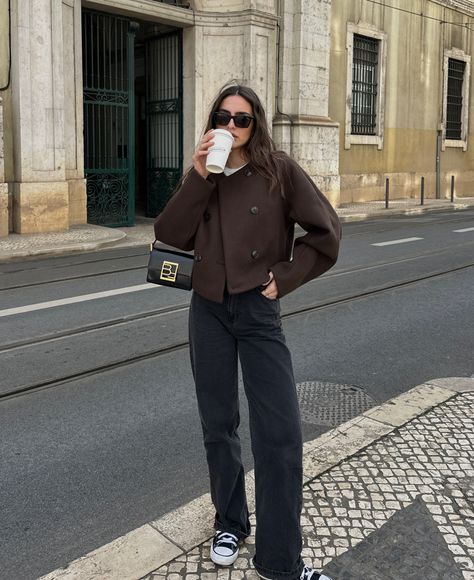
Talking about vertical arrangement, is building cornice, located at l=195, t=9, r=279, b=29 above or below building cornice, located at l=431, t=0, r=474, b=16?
below

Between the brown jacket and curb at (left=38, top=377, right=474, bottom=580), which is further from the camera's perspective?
curb at (left=38, top=377, right=474, bottom=580)

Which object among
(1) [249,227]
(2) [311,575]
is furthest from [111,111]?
(2) [311,575]

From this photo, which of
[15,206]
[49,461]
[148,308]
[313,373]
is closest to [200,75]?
[15,206]

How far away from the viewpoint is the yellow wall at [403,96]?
69.5 feet

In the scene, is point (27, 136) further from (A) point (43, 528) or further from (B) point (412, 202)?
(B) point (412, 202)

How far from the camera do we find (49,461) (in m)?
3.80

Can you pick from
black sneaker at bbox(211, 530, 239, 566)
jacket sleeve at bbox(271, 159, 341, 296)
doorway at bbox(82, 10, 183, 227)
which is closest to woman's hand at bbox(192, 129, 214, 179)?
jacket sleeve at bbox(271, 159, 341, 296)

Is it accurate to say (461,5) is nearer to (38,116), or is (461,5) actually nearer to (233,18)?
(233,18)

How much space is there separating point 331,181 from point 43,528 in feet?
57.6

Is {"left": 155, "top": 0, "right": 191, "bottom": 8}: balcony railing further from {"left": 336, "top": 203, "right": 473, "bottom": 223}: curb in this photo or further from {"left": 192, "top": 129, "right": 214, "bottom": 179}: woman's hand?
{"left": 192, "top": 129, "right": 214, "bottom": 179}: woman's hand

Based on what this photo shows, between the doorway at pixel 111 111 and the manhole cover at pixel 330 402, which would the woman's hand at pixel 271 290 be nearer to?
the manhole cover at pixel 330 402

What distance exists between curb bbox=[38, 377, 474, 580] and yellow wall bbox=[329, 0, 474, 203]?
1781 cm

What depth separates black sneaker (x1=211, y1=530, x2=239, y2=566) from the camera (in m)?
2.73

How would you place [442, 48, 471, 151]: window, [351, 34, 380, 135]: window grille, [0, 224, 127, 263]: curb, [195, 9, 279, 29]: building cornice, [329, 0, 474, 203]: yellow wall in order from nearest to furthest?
1. [0, 224, 127, 263]: curb
2. [195, 9, 279, 29]: building cornice
3. [329, 0, 474, 203]: yellow wall
4. [351, 34, 380, 135]: window grille
5. [442, 48, 471, 151]: window
